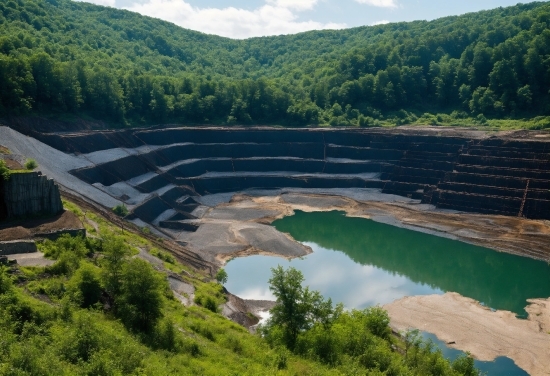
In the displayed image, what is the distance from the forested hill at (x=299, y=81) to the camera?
75.9 m

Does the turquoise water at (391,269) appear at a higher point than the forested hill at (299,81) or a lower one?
lower

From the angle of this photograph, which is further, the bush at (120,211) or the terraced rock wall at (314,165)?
the terraced rock wall at (314,165)

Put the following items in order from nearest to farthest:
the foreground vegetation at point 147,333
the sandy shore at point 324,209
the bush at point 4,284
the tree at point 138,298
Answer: the foreground vegetation at point 147,333 < the bush at point 4,284 < the tree at point 138,298 < the sandy shore at point 324,209

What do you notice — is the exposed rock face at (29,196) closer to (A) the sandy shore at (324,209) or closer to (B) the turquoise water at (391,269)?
(B) the turquoise water at (391,269)

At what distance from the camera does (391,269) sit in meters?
52.7

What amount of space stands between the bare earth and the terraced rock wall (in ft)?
85.0

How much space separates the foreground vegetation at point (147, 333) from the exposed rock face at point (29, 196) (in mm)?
5151

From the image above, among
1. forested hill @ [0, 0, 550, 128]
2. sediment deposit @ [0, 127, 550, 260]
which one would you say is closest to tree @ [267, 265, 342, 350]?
sediment deposit @ [0, 127, 550, 260]

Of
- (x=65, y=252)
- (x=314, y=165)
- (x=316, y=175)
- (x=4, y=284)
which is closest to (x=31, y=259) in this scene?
(x=65, y=252)

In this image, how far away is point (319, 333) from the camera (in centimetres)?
2600

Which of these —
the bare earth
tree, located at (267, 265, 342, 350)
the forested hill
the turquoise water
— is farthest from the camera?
the forested hill

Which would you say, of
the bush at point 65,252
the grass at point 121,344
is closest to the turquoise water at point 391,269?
the bush at point 65,252

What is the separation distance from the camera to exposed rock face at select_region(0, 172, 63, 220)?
115 feet

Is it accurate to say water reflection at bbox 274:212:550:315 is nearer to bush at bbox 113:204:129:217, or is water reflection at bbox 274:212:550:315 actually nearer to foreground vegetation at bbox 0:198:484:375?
bush at bbox 113:204:129:217
